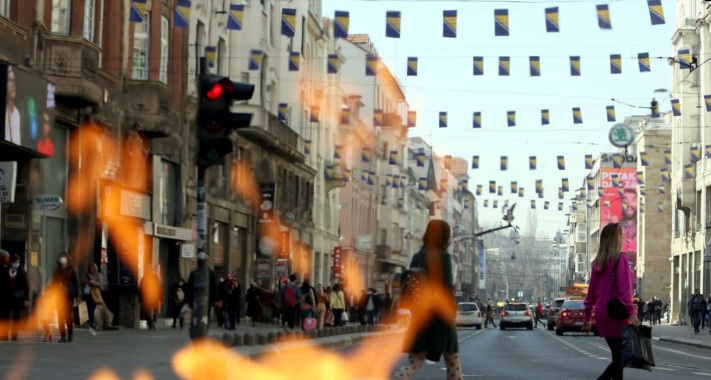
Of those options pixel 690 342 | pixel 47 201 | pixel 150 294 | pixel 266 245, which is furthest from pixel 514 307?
pixel 47 201

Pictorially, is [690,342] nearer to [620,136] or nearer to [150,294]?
[150,294]

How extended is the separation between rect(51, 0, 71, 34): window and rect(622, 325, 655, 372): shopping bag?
20.6 m

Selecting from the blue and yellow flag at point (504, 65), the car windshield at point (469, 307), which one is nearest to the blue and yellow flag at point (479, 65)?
the blue and yellow flag at point (504, 65)

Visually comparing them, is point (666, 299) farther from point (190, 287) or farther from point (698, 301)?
point (190, 287)

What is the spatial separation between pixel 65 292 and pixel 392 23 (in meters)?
8.69

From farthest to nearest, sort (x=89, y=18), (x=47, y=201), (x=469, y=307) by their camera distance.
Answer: (x=469, y=307) → (x=89, y=18) → (x=47, y=201)

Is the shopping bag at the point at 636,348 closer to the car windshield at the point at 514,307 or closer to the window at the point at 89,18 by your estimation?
the window at the point at 89,18

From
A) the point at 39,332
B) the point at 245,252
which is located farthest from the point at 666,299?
the point at 39,332

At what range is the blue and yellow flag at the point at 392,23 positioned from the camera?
2797 cm

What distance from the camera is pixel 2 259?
2473 centimetres

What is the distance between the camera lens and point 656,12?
26422mm

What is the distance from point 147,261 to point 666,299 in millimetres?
70167

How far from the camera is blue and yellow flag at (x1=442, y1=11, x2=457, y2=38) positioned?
90.4 feet

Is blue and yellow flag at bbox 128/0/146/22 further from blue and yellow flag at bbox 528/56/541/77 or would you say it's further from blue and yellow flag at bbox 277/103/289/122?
blue and yellow flag at bbox 277/103/289/122
